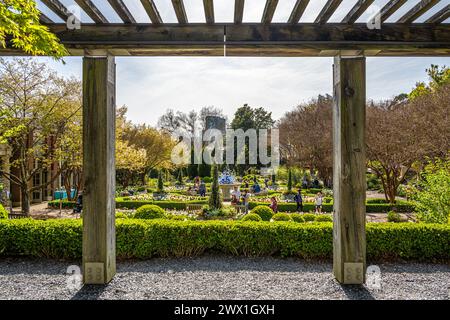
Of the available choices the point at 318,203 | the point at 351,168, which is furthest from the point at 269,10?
the point at 318,203

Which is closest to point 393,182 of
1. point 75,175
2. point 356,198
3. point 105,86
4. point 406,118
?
point 406,118

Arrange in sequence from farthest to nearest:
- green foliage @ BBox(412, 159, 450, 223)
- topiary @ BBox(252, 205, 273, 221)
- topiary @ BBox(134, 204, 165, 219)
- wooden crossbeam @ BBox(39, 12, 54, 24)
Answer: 1. topiary @ BBox(252, 205, 273, 221)
2. topiary @ BBox(134, 204, 165, 219)
3. green foliage @ BBox(412, 159, 450, 223)
4. wooden crossbeam @ BBox(39, 12, 54, 24)

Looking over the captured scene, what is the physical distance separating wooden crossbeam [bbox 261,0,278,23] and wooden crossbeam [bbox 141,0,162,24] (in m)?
1.25

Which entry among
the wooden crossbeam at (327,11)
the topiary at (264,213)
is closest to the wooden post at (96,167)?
the wooden crossbeam at (327,11)

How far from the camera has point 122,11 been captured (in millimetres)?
3428

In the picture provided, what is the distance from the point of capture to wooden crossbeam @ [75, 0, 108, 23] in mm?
3203

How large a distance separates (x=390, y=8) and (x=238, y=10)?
1647 mm

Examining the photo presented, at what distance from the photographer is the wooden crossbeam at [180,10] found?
3192 millimetres

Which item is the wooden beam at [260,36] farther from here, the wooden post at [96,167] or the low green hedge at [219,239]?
the low green hedge at [219,239]

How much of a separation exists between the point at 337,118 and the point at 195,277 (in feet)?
10.4

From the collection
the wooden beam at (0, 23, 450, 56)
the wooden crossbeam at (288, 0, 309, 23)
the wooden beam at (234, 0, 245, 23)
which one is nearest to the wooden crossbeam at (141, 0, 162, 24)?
the wooden beam at (0, 23, 450, 56)

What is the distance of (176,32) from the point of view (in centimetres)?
379

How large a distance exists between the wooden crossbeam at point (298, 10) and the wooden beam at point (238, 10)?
0.60 metres

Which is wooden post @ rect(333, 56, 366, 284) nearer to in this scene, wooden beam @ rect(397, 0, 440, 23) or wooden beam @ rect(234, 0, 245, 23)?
wooden beam @ rect(397, 0, 440, 23)
